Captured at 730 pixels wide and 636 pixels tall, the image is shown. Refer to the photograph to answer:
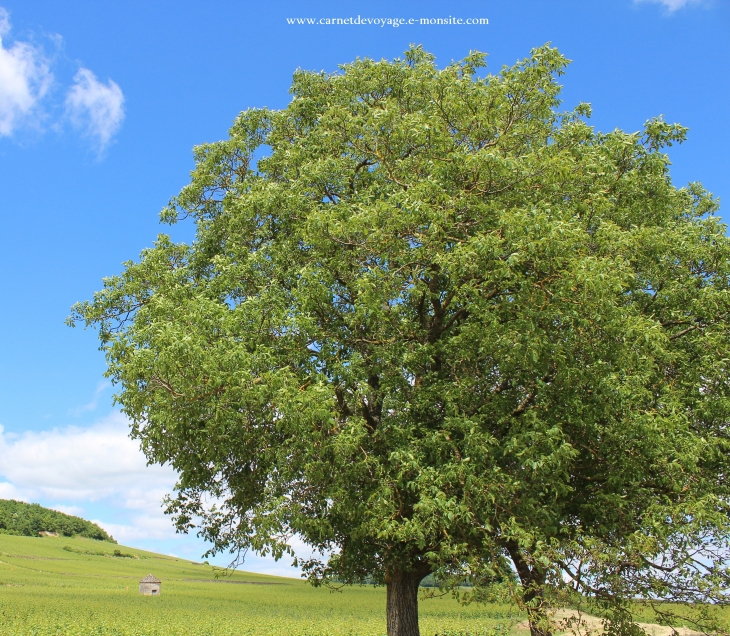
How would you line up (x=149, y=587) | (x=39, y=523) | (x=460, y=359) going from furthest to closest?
(x=39, y=523), (x=149, y=587), (x=460, y=359)

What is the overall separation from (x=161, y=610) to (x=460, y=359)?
3703 centimetres

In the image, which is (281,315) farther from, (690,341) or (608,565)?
(690,341)

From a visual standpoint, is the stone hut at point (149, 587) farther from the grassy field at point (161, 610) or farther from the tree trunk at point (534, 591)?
the tree trunk at point (534, 591)

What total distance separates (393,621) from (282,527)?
571cm

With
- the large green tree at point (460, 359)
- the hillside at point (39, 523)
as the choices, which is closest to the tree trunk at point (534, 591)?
the large green tree at point (460, 359)

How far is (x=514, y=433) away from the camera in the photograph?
535 inches

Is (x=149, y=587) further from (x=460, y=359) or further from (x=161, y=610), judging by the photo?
(x=460, y=359)

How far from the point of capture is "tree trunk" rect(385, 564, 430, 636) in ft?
55.0

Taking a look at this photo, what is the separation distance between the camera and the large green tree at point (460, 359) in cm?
1288

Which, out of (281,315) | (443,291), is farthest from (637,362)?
(281,315)

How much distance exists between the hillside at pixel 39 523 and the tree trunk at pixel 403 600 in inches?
5177

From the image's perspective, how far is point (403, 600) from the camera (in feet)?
55.6

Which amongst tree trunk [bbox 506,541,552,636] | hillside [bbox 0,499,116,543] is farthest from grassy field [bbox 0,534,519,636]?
hillside [bbox 0,499,116,543]

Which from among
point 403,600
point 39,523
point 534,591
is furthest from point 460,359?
point 39,523
